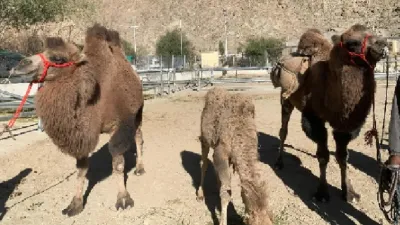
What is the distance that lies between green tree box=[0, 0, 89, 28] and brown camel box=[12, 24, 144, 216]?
15725mm

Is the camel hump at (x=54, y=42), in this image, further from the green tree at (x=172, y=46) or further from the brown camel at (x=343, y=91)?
the green tree at (x=172, y=46)

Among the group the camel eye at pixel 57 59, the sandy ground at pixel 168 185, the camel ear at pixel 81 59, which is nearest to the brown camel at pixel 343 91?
the sandy ground at pixel 168 185

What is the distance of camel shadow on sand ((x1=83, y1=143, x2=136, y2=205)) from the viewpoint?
7.59 metres

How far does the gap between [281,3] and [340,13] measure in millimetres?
10024

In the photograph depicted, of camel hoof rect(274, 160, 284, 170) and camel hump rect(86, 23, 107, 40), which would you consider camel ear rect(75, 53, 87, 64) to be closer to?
camel hump rect(86, 23, 107, 40)

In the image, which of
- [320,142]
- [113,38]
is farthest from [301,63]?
[113,38]

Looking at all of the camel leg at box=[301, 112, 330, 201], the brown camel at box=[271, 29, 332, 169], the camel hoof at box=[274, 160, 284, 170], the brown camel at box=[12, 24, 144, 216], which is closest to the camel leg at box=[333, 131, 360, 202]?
the camel leg at box=[301, 112, 330, 201]

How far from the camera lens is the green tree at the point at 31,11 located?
68.7 feet

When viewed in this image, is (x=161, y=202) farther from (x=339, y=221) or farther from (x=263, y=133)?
(x=263, y=133)

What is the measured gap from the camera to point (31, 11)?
75.4ft

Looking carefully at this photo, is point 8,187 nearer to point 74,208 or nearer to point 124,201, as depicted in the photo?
point 74,208

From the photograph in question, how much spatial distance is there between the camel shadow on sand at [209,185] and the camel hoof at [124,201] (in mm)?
957

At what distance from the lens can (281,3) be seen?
7481 cm

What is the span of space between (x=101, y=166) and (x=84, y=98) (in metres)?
2.82
